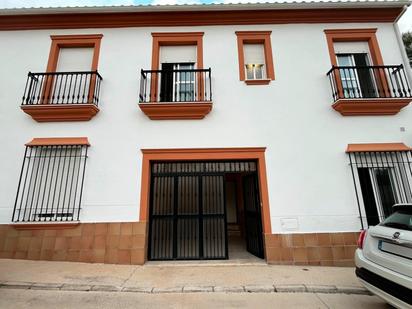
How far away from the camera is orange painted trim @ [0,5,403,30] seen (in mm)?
6629

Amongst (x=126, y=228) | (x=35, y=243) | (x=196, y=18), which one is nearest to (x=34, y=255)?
(x=35, y=243)

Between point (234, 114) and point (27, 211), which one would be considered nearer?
point (27, 211)

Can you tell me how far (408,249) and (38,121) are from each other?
7834 mm

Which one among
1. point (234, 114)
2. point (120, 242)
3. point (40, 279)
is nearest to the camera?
point (40, 279)

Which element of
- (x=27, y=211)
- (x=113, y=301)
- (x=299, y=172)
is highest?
(x=299, y=172)

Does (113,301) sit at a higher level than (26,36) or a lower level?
lower

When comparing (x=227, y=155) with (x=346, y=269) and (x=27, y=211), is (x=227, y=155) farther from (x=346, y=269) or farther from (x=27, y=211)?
(x=27, y=211)

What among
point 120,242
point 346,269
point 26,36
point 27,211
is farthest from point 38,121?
point 346,269

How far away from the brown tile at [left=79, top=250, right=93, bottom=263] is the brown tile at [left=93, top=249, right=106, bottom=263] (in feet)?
0.27

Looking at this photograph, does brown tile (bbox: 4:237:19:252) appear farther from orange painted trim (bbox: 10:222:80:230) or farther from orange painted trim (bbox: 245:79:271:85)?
orange painted trim (bbox: 245:79:271:85)

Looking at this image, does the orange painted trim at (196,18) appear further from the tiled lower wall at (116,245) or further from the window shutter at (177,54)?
the tiled lower wall at (116,245)

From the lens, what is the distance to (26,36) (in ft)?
21.9

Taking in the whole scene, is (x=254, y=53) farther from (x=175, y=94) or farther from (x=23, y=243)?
(x=23, y=243)

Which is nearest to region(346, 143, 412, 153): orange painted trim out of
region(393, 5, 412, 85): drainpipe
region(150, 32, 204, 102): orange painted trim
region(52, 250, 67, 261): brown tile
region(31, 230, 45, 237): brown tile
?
region(393, 5, 412, 85): drainpipe
